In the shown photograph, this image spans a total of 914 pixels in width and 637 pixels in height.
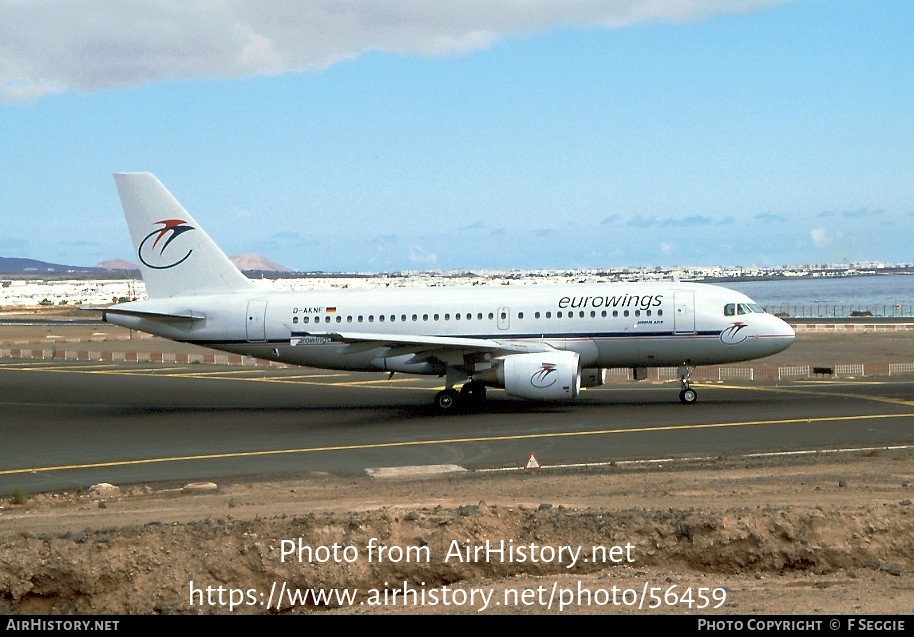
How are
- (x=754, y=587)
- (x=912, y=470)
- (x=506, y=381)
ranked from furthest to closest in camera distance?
(x=506, y=381) → (x=912, y=470) → (x=754, y=587)

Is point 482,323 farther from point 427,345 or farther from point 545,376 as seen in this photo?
point 545,376

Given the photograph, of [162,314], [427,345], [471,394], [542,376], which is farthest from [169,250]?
[542,376]

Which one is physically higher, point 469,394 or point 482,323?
point 482,323

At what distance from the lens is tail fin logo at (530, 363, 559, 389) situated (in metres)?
34.4

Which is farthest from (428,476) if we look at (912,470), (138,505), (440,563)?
(912,470)

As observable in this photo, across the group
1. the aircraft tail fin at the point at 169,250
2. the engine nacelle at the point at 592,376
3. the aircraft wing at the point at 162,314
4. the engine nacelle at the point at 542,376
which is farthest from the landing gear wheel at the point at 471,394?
the aircraft wing at the point at 162,314

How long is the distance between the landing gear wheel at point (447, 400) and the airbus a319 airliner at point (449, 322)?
61 mm

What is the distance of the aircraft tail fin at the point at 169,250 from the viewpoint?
40125mm

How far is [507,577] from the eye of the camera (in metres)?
14.9

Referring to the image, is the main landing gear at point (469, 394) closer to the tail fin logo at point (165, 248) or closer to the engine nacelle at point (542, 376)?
the engine nacelle at point (542, 376)

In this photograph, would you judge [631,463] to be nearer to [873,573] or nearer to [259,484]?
[259,484]

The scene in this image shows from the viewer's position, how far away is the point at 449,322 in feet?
126

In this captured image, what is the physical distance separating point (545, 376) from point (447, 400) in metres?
4.27
